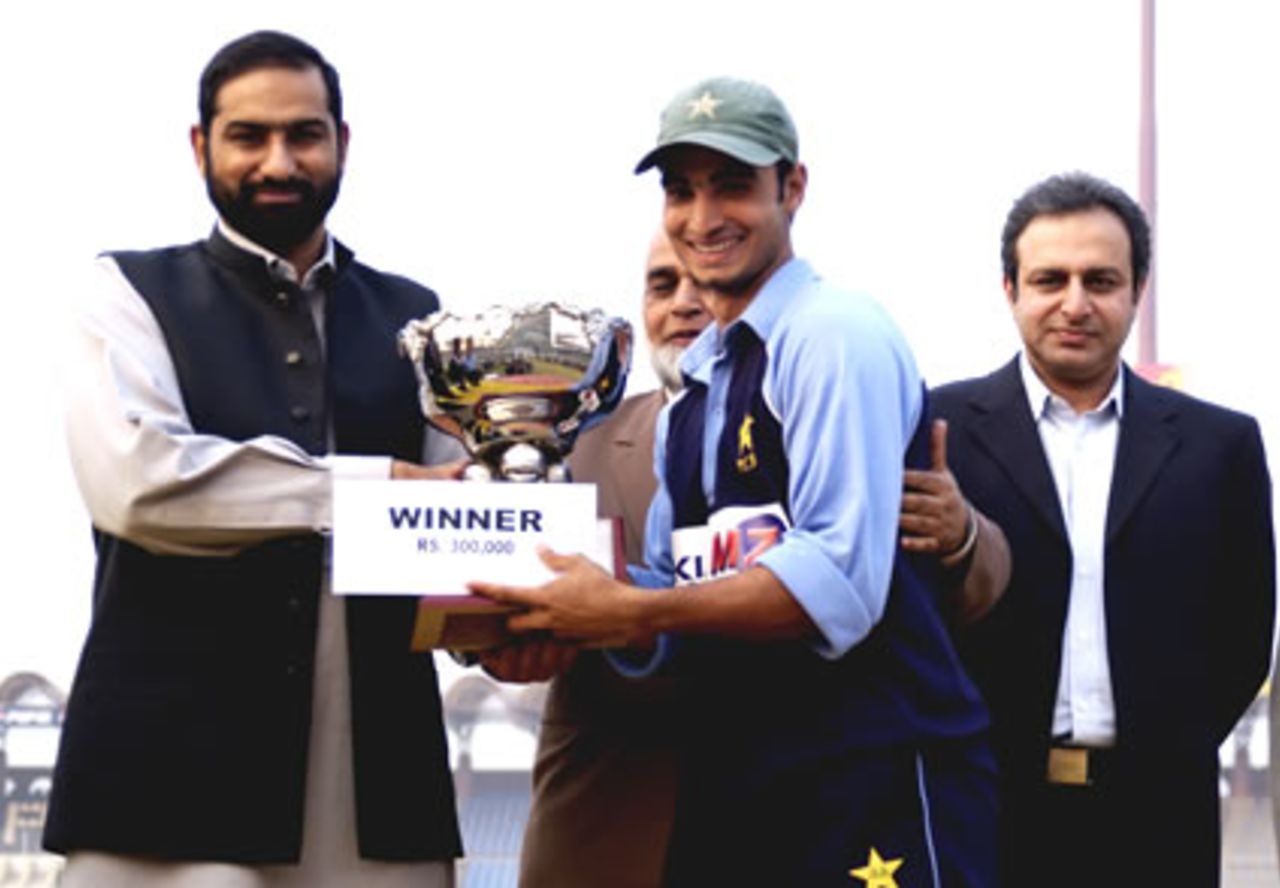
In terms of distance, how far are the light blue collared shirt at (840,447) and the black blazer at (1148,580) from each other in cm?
101

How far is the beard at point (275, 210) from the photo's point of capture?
3.59 metres

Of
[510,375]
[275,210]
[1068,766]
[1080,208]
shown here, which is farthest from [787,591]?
[1080,208]

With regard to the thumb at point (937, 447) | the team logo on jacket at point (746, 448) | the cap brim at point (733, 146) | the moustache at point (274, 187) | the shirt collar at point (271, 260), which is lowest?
the thumb at point (937, 447)

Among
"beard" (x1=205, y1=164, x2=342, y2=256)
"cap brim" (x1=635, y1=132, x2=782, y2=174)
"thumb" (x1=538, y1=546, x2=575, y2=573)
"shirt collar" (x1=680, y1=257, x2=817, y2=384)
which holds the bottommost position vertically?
"thumb" (x1=538, y1=546, x2=575, y2=573)

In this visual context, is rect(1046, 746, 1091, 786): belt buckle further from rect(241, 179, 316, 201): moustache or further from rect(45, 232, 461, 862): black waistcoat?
rect(241, 179, 316, 201): moustache

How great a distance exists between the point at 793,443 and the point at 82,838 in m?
1.18

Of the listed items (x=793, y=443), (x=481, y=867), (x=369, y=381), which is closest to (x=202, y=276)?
(x=369, y=381)

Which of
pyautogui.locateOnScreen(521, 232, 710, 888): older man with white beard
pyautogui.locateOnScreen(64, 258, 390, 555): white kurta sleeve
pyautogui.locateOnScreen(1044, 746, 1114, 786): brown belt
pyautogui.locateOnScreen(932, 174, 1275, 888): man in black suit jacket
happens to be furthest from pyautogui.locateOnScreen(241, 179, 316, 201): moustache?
pyautogui.locateOnScreen(1044, 746, 1114, 786): brown belt

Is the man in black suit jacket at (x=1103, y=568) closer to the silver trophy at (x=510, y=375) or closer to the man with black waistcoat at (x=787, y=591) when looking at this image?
the man with black waistcoat at (x=787, y=591)

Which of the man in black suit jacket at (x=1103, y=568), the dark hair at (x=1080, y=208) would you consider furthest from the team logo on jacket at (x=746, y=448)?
the dark hair at (x=1080, y=208)

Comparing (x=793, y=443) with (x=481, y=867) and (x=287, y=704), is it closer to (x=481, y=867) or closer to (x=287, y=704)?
(x=287, y=704)

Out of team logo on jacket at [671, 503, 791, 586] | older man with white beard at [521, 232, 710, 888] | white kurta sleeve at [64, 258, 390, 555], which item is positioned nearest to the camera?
team logo on jacket at [671, 503, 791, 586]

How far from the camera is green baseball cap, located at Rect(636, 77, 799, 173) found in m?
3.27

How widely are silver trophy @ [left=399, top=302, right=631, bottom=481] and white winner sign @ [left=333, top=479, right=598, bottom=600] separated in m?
0.16
